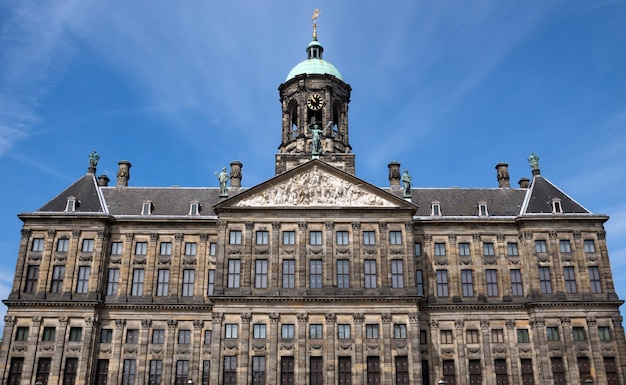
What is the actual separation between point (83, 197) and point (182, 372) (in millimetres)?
18668

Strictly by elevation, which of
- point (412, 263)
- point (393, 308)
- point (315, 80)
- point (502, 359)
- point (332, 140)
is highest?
point (315, 80)

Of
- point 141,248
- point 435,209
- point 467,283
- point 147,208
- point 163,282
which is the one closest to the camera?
point 163,282

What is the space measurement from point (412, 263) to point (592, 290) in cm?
1617

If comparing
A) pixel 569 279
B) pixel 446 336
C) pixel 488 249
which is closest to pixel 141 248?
pixel 446 336

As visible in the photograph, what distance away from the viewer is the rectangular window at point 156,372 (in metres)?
48.8

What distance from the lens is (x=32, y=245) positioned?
51.6m

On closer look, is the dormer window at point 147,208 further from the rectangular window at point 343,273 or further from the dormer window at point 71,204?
the rectangular window at point 343,273

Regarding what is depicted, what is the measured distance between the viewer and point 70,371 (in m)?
48.0

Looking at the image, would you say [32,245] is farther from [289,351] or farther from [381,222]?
[381,222]

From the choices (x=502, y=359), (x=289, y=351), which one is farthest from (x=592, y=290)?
(x=289, y=351)

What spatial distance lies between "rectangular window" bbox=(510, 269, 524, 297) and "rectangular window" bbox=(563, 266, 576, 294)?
144 inches

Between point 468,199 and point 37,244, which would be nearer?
point 37,244

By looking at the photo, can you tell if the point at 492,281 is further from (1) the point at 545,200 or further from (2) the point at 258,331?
Result: (2) the point at 258,331

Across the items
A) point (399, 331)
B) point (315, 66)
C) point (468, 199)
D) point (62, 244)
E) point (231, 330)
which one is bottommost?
point (399, 331)
